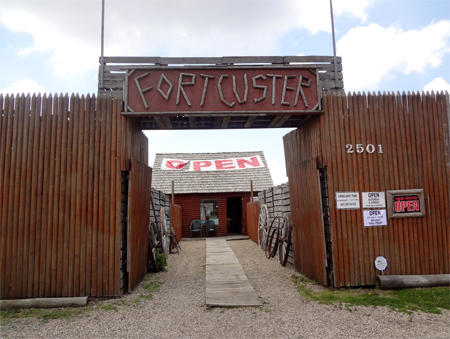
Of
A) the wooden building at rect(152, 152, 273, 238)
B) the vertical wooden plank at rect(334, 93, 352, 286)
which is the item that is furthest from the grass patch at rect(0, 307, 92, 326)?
the wooden building at rect(152, 152, 273, 238)

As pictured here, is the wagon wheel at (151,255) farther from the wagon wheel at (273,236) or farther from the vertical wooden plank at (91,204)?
the wagon wheel at (273,236)

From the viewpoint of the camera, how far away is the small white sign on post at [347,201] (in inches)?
248

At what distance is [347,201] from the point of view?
6309mm

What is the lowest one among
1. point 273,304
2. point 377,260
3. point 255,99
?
point 273,304

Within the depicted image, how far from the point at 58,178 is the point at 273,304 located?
445 centimetres

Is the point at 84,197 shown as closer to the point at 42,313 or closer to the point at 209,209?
the point at 42,313

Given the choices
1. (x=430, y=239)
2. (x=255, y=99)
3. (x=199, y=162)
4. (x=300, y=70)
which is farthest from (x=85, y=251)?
(x=199, y=162)

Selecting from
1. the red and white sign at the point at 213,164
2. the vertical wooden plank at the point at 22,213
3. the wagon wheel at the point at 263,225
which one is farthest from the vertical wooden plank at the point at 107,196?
the red and white sign at the point at 213,164

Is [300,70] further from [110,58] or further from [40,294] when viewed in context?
[40,294]

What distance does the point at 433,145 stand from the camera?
6.59 metres

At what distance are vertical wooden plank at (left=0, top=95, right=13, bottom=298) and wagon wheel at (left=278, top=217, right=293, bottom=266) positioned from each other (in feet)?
19.8

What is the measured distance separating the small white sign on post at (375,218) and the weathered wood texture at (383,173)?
3.3 inches

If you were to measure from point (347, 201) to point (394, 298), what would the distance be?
182cm

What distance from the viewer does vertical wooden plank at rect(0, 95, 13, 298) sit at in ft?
18.8
